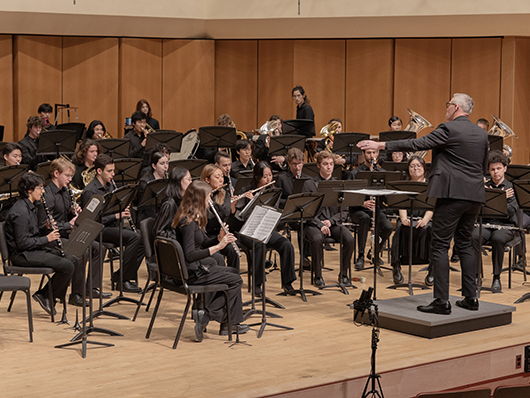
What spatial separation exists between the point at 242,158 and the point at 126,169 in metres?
1.45

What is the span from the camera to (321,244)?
21.0ft

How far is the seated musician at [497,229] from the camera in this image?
6418 mm

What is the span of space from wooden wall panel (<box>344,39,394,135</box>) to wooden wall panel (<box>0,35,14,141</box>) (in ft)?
17.7

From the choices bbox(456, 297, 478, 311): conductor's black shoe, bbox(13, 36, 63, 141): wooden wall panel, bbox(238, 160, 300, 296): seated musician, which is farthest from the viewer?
bbox(13, 36, 63, 141): wooden wall panel

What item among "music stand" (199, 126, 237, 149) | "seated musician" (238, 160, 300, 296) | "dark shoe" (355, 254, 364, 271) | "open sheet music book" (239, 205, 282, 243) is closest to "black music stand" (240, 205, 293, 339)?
"open sheet music book" (239, 205, 282, 243)

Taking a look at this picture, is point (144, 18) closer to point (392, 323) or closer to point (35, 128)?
point (35, 128)

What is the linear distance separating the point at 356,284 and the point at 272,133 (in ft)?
11.3

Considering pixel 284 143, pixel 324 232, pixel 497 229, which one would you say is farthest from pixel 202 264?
pixel 284 143

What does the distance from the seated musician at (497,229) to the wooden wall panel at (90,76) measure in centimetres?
698

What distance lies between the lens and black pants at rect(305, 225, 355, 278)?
251 inches

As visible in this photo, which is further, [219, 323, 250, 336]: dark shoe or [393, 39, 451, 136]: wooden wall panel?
[393, 39, 451, 136]: wooden wall panel

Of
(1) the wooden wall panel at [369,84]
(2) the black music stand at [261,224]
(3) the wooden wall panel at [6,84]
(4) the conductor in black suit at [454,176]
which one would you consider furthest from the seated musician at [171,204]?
(1) the wooden wall panel at [369,84]

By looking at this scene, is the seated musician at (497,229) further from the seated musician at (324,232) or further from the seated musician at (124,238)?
the seated musician at (124,238)

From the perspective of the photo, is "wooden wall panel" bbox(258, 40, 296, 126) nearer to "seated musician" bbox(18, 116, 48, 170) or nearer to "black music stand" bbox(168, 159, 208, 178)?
"seated musician" bbox(18, 116, 48, 170)
